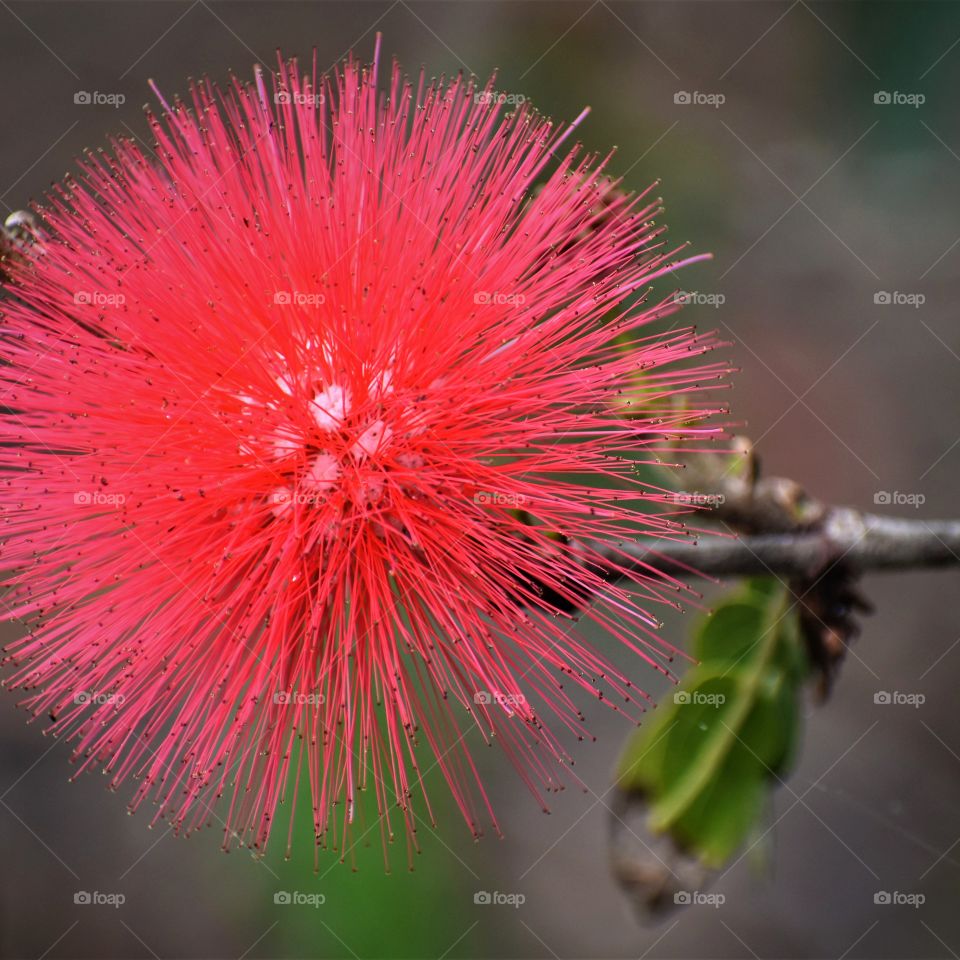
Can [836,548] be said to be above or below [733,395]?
below

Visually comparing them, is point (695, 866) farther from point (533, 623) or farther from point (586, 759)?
point (586, 759)

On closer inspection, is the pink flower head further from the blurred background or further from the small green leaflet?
the blurred background

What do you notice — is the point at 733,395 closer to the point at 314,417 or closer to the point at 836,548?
the point at 836,548

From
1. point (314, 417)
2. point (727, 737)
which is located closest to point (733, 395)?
point (727, 737)

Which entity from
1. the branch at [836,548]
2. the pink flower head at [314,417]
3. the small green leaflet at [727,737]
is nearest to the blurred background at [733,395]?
the small green leaflet at [727,737]

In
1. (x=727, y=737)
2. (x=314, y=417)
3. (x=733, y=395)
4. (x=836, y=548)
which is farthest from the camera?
(x=733, y=395)

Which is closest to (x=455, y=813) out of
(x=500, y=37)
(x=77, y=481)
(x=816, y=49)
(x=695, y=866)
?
(x=695, y=866)
